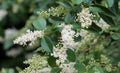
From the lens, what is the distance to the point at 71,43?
4.58 feet

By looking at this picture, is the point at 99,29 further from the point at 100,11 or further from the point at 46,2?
the point at 46,2

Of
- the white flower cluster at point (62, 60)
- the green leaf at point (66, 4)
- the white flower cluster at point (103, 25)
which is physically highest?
the green leaf at point (66, 4)

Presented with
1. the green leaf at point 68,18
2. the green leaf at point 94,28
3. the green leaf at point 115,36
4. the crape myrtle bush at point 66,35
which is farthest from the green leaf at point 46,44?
the green leaf at point 115,36

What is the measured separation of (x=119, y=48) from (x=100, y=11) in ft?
1.94

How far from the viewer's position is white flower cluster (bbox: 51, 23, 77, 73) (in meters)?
1.39

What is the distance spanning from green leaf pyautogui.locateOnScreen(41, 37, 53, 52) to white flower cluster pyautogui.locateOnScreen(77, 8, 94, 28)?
0.13m

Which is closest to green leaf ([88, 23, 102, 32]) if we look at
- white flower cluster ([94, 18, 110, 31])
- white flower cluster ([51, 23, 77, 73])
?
white flower cluster ([94, 18, 110, 31])

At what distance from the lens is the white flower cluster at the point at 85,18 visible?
1.46 metres

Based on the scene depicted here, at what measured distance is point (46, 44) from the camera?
144 centimetres

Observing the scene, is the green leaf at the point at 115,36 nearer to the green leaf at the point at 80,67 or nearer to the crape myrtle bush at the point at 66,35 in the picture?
the crape myrtle bush at the point at 66,35

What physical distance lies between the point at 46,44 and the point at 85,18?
17cm

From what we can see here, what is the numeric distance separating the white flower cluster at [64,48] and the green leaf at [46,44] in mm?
21

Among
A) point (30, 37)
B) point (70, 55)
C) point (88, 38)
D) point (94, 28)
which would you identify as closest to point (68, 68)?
point (70, 55)

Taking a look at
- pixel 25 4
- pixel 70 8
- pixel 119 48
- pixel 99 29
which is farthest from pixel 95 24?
pixel 25 4
